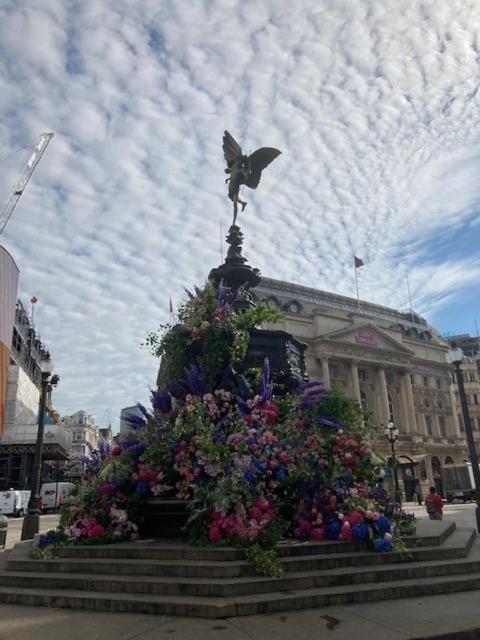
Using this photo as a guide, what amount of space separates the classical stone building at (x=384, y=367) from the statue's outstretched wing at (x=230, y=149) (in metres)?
49.0

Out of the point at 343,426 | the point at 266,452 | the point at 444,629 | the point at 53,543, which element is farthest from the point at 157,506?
the point at 444,629

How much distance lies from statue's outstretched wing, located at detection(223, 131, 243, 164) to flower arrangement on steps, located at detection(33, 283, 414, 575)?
5.27 meters

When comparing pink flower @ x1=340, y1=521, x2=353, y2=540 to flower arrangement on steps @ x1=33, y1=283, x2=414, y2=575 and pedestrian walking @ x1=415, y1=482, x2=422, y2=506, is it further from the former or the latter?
pedestrian walking @ x1=415, y1=482, x2=422, y2=506

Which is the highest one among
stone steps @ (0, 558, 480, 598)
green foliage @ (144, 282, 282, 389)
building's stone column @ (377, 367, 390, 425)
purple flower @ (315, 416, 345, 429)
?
building's stone column @ (377, 367, 390, 425)

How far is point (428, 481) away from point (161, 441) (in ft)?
233

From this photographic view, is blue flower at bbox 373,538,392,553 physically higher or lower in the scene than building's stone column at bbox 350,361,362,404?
lower

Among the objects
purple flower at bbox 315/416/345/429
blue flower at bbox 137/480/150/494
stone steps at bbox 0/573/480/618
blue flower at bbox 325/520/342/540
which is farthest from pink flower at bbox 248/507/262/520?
purple flower at bbox 315/416/345/429

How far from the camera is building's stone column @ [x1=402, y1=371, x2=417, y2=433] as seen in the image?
2904 inches

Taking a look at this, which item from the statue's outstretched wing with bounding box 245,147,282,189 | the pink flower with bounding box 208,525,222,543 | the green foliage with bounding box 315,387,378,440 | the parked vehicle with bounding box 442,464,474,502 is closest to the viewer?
the pink flower with bounding box 208,525,222,543

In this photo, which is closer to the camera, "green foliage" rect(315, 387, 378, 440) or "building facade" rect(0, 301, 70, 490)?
"green foliage" rect(315, 387, 378, 440)

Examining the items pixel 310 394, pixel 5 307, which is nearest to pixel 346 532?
pixel 310 394

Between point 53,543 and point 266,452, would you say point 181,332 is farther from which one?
point 53,543

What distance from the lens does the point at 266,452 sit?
27.4 ft

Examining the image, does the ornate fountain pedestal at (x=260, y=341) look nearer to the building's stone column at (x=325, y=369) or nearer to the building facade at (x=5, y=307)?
the building facade at (x=5, y=307)
